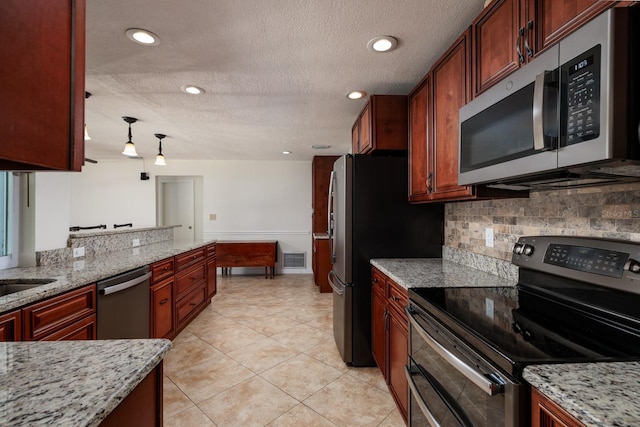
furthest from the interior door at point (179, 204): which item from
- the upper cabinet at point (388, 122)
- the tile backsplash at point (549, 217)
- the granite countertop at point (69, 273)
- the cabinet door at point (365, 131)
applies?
the tile backsplash at point (549, 217)

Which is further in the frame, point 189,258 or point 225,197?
point 225,197

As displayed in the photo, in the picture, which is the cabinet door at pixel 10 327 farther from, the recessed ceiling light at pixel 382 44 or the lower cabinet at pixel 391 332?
the recessed ceiling light at pixel 382 44

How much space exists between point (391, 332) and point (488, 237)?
854 millimetres

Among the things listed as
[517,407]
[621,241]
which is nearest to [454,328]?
[517,407]

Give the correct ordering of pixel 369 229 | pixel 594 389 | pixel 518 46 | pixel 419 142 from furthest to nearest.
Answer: pixel 369 229, pixel 419 142, pixel 518 46, pixel 594 389

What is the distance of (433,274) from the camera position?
6.03 ft

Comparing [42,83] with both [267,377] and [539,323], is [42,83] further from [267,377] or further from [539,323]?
[267,377]

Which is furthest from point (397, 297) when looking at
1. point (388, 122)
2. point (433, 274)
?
point (388, 122)

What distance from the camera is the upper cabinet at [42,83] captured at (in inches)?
23.2

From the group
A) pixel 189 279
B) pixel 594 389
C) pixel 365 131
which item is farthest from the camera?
pixel 189 279

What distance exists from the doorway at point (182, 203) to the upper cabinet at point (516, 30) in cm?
566

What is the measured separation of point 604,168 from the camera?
3.10 ft

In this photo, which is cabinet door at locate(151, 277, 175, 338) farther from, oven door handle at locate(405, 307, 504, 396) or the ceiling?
oven door handle at locate(405, 307, 504, 396)

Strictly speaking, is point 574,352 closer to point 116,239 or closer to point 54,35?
point 54,35
